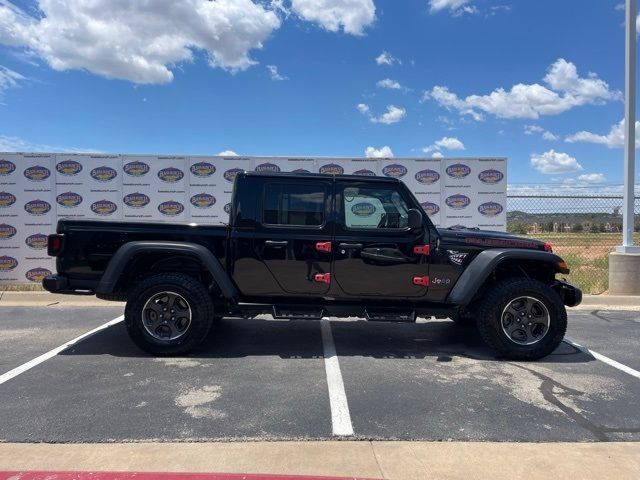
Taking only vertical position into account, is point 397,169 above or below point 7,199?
above

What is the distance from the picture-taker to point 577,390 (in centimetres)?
430

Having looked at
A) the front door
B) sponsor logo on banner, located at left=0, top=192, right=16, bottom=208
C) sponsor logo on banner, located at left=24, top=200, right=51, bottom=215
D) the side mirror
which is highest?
sponsor logo on banner, located at left=0, top=192, right=16, bottom=208

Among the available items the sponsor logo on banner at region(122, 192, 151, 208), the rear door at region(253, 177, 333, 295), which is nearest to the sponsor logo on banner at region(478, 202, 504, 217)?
the rear door at region(253, 177, 333, 295)

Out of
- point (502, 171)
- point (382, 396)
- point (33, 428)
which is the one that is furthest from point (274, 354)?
point (502, 171)

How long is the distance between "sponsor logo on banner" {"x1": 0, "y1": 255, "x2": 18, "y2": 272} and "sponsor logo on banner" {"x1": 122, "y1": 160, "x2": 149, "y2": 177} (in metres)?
3.11

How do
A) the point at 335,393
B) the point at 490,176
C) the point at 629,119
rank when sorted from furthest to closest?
the point at 490,176 → the point at 629,119 → the point at 335,393

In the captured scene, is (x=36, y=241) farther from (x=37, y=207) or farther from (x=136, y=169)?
(x=136, y=169)

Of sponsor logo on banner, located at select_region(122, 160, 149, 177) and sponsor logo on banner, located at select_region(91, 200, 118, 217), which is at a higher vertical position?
sponsor logo on banner, located at select_region(122, 160, 149, 177)

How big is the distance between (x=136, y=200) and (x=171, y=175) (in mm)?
939

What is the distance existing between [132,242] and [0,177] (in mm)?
7223

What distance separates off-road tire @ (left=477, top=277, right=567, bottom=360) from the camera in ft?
16.5

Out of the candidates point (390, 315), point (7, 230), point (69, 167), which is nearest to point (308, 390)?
point (390, 315)

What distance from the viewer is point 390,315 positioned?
5160 mm

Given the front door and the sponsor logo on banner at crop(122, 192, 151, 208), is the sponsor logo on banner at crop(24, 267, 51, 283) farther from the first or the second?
the front door
